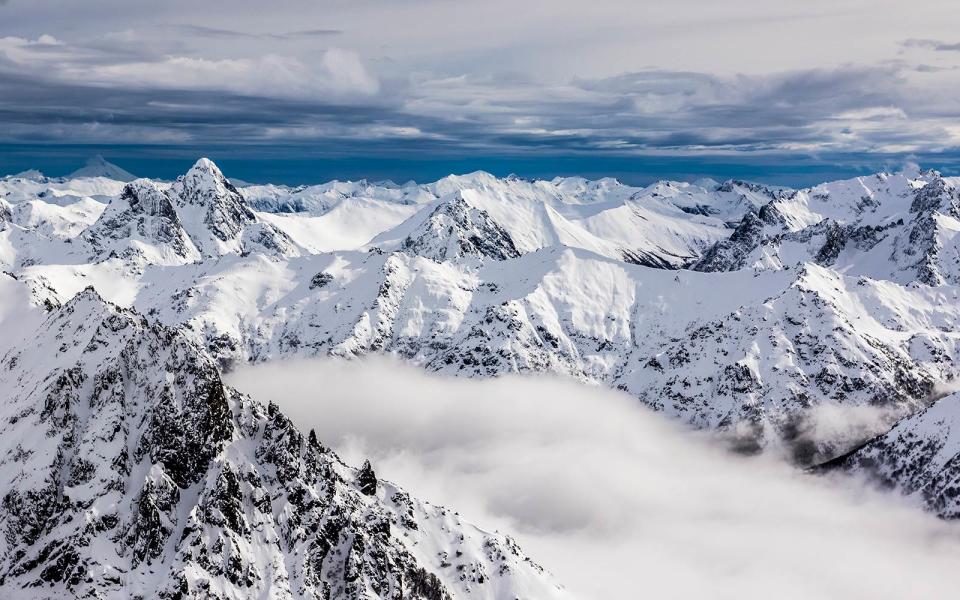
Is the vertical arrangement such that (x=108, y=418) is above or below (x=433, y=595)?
above

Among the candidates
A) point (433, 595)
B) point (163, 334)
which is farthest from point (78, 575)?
point (433, 595)

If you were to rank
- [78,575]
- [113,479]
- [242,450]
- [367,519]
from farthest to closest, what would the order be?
[367,519]
[242,450]
[113,479]
[78,575]

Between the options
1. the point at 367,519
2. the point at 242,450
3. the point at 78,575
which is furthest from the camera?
the point at 367,519

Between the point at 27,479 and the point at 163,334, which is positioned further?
the point at 163,334

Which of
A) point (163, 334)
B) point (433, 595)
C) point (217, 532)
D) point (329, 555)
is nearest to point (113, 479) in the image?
point (217, 532)

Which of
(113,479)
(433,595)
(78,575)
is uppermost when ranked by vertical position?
(113,479)

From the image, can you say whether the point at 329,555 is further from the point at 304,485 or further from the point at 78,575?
the point at 78,575
